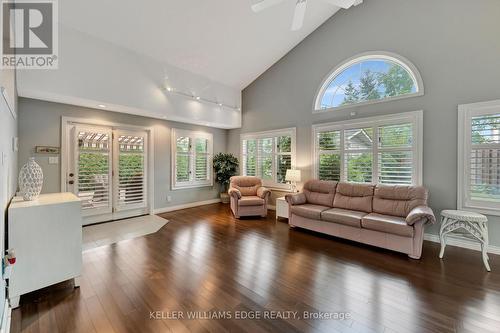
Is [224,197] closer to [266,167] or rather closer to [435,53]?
[266,167]

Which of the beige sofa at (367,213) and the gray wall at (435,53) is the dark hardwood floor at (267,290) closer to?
the beige sofa at (367,213)

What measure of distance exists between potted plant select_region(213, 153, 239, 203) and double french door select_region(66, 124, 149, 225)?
2.04 m

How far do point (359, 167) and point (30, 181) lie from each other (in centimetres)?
492

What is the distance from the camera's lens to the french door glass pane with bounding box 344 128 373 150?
14.0 ft

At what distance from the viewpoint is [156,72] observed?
462 centimetres

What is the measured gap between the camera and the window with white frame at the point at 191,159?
19.1ft

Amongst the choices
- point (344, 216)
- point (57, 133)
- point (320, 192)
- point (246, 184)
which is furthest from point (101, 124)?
point (344, 216)

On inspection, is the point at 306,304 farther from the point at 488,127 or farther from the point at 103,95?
the point at 103,95

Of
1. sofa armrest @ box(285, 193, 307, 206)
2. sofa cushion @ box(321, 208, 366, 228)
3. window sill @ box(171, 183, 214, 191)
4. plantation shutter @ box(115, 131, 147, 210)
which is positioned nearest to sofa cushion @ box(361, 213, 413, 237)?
sofa cushion @ box(321, 208, 366, 228)

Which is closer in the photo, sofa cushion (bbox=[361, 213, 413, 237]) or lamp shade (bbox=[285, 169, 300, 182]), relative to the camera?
sofa cushion (bbox=[361, 213, 413, 237])

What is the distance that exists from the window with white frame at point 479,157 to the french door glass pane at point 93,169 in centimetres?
637

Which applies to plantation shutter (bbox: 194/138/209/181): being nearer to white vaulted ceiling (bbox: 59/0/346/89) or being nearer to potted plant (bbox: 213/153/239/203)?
potted plant (bbox: 213/153/239/203)

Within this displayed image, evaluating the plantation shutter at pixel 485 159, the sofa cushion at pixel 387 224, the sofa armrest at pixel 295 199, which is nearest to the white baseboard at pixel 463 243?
the plantation shutter at pixel 485 159

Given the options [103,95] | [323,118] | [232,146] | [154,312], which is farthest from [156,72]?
[154,312]
